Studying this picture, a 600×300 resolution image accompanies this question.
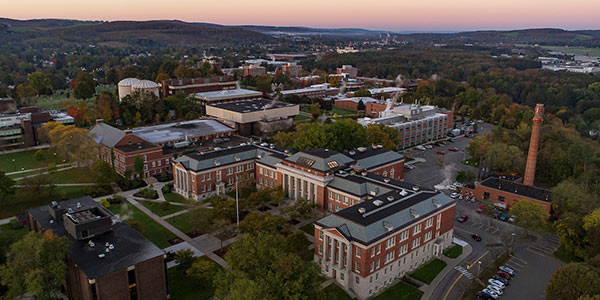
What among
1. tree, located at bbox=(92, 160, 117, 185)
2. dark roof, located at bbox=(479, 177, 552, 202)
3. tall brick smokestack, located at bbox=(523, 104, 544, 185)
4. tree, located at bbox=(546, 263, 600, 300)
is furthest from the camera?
tall brick smokestack, located at bbox=(523, 104, 544, 185)

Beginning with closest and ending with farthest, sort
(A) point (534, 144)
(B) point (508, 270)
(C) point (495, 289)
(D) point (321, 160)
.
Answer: (C) point (495, 289)
(B) point (508, 270)
(D) point (321, 160)
(A) point (534, 144)

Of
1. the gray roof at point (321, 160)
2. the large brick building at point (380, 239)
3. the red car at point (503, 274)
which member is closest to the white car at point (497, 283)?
the red car at point (503, 274)

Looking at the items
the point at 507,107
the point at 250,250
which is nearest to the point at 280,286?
the point at 250,250

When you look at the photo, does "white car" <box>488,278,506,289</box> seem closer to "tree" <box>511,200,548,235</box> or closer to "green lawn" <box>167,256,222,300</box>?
"tree" <box>511,200,548,235</box>

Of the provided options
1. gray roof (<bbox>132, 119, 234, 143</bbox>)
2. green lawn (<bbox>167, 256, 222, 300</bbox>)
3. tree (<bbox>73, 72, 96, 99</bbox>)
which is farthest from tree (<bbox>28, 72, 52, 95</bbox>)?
green lawn (<bbox>167, 256, 222, 300</bbox>)

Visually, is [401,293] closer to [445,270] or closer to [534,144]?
[445,270]

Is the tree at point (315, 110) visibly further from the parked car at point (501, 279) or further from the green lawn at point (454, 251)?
the parked car at point (501, 279)

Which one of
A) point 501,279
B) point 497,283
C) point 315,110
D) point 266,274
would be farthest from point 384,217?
point 315,110
